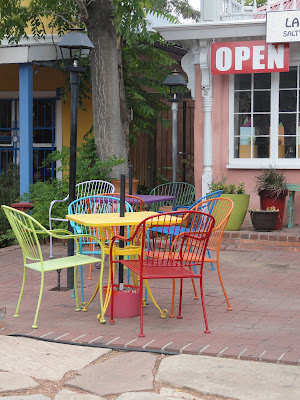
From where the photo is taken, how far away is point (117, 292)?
5586mm

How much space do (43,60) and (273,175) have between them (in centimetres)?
386

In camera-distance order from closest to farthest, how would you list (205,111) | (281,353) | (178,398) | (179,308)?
(178,398), (281,353), (179,308), (205,111)

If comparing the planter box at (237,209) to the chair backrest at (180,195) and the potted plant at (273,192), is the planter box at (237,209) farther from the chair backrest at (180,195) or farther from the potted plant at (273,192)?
the chair backrest at (180,195)

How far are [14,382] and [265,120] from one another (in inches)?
277

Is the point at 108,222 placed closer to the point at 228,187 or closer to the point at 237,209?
the point at 237,209

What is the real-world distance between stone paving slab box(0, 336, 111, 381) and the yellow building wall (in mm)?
7500

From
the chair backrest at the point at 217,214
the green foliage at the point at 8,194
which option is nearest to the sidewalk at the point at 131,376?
the chair backrest at the point at 217,214

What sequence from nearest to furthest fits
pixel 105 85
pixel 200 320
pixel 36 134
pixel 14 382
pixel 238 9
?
pixel 14 382
pixel 200 320
pixel 105 85
pixel 238 9
pixel 36 134

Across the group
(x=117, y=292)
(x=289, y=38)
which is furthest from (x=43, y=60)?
(x=117, y=292)

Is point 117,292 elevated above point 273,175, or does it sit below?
below

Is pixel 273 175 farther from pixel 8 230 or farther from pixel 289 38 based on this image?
pixel 8 230

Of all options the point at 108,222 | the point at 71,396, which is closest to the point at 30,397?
the point at 71,396

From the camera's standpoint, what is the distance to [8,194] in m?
10.8

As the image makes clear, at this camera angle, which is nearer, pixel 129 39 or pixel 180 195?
pixel 129 39
